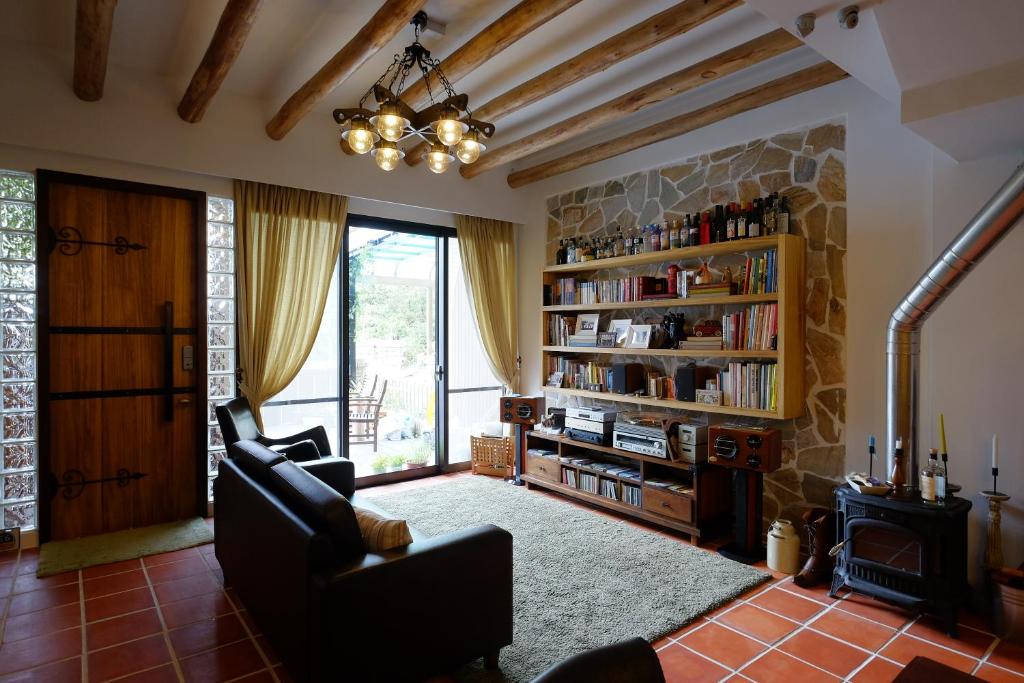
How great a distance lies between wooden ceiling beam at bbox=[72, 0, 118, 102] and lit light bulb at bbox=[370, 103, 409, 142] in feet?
4.14

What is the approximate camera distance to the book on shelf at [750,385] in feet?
11.8

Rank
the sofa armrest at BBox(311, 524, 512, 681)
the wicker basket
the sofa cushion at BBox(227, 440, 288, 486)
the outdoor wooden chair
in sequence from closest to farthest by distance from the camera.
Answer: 1. the sofa armrest at BBox(311, 524, 512, 681)
2. the sofa cushion at BBox(227, 440, 288, 486)
3. the outdoor wooden chair
4. the wicker basket

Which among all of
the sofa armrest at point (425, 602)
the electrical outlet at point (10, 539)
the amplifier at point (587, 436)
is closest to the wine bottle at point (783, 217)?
the amplifier at point (587, 436)

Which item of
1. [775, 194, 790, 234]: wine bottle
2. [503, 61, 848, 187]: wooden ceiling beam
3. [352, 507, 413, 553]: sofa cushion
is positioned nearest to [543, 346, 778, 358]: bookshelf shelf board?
[775, 194, 790, 234]: wine bottle

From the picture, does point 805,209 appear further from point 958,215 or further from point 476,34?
point 476,34

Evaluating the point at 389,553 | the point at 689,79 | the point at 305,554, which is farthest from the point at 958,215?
the point at 305,554

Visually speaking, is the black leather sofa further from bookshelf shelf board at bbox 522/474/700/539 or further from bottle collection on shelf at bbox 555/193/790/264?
bottle collection on shelf at bbox 555/193/790/264

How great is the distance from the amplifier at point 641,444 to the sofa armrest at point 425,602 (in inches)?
76.5

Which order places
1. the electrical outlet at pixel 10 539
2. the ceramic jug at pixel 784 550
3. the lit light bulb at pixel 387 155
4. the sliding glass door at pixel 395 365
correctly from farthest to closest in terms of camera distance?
1. the sliding glass door at pixel 395 365
2. the electrical outlet at pixel 10 539
3. the ceramic jug at pixel 784 550
4. the lit light bulb at pixel 387 155

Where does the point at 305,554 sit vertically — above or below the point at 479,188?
below

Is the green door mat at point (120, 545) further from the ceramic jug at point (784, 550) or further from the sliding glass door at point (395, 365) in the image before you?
the ceramic jug at point (784, 550)

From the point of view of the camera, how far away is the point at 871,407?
10.9ft

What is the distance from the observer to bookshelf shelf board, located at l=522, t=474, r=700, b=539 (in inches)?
148

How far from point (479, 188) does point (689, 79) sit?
2.51m
